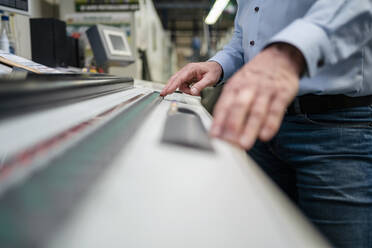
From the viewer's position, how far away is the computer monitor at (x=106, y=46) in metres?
2.02

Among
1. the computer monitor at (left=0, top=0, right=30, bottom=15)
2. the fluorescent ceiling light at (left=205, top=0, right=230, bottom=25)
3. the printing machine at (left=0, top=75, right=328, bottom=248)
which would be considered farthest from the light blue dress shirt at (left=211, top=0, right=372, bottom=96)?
the fluorescent ceiling light at (left=205, top=0, right=230, bottom=25)

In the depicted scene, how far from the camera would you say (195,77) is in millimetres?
916

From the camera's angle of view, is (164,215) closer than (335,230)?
Yes

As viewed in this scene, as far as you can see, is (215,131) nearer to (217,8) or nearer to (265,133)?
(265,133)

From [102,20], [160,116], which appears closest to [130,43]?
[102,20]

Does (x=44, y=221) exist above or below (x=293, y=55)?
below

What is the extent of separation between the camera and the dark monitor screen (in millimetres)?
2129

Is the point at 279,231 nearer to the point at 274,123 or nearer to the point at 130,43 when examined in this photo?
the point at 274,123

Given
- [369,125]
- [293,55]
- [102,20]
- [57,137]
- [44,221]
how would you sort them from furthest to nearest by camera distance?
[102,20] → [369,125] → [293,55] → [57,137] → [44,221]

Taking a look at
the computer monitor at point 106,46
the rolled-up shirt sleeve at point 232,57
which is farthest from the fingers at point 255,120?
the computer monitor at point 106,46

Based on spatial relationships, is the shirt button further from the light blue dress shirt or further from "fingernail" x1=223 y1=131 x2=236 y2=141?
"fingernail" x1=223 y1=131 x2=236 y2=141

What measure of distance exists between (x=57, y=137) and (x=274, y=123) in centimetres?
30

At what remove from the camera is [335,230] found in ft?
2.55

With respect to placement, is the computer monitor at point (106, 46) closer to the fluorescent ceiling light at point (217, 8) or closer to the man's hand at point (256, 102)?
the fluorescent ceiling light at point (217, 8)
